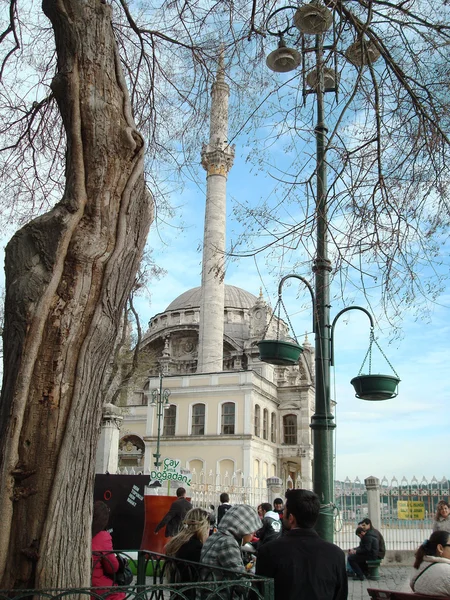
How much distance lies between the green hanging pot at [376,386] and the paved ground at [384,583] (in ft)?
12.5

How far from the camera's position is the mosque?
1436 inches

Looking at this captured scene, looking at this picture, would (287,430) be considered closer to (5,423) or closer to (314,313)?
(314,313)

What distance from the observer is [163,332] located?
56.0 metres

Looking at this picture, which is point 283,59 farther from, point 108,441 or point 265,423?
point 265,423

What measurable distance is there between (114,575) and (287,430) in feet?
126

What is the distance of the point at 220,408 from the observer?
37281 millimetres

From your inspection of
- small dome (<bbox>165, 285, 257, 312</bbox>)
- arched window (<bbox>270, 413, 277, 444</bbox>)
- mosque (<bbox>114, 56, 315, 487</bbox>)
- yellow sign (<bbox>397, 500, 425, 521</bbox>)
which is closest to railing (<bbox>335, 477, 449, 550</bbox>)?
yellow sign (<bbox>397, 500, 425, 521</bbox>)

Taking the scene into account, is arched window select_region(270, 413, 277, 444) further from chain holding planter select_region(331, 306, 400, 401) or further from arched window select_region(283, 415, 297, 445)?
chain holding planter select_region(331, 306, 400, 401)

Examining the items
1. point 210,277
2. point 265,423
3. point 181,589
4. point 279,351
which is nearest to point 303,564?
point 181,589

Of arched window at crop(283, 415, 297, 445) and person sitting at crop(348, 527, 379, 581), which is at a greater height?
arched window at crop(283, 415, 297, 445)

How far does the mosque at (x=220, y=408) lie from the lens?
36469mm

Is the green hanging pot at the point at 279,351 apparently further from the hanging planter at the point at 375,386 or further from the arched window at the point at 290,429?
the arched window at the point at 290,429

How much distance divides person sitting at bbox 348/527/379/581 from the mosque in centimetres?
1992

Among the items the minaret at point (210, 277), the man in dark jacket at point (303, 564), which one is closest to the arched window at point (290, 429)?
the minaret at point (210, 277)
